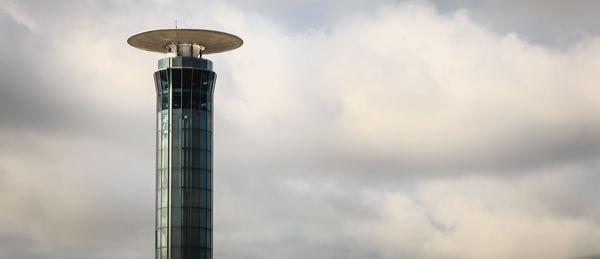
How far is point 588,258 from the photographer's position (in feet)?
583

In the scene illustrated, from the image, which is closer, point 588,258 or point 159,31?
point 588,258

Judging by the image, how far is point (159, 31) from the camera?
656 ft

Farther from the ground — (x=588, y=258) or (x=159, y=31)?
(x=159, y=31)

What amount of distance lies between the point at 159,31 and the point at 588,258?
64.7m
